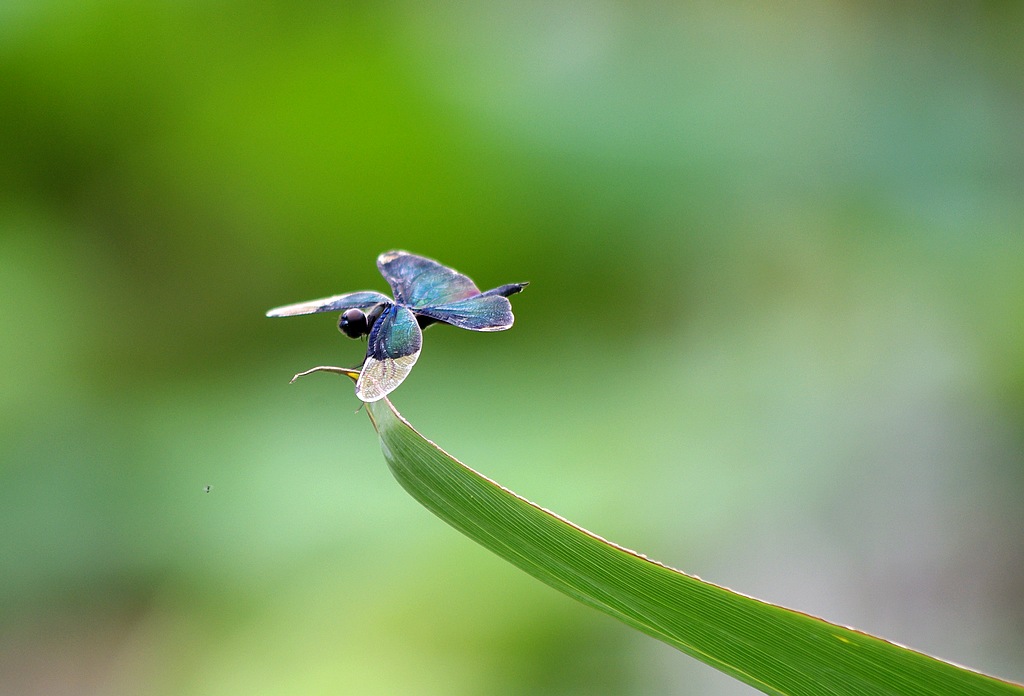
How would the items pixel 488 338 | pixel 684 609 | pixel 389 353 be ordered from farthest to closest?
pixel 488 338 < pixel 389 353 < pixel 684 609

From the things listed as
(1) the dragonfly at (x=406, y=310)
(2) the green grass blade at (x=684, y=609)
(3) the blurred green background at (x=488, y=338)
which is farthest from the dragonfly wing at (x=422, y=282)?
(3) the blurred green background at (x=488, y=338)

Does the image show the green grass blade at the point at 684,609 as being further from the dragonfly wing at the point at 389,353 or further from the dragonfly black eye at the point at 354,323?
the dragonfly black eye at the point at 354,323

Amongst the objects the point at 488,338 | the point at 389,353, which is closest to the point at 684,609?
the point at 389,353

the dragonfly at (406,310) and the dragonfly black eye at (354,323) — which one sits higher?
the dragonfly at (406,310)

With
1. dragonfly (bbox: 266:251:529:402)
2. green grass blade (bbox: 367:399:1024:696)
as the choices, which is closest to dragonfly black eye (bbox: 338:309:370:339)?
dragonfly (bbox: 266:251:529:402)

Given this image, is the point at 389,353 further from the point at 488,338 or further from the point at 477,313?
the point at 488,338

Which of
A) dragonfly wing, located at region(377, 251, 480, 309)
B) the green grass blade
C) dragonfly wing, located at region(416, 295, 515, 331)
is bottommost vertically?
the green grass blade

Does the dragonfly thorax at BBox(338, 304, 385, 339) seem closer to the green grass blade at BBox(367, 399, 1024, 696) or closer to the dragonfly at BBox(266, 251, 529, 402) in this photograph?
the dragonfly at BBox(266, 251, 529, 402)
